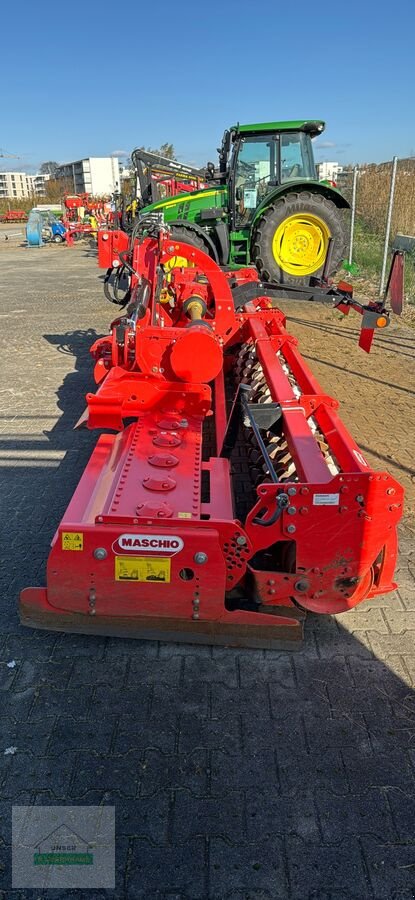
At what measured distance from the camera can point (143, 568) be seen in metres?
2.82

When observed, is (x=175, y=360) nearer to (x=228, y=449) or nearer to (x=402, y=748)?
(x=228, y=449)

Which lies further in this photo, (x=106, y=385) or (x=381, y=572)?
(x=106, y=385)

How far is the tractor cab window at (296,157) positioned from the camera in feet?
35.3

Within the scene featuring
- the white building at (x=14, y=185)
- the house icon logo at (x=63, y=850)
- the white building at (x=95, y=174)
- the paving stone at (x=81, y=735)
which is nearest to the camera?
the house icon logo at (x=63, y=850)

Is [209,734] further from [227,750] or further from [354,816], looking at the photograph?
[354,816]

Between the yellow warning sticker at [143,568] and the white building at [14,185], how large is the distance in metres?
158

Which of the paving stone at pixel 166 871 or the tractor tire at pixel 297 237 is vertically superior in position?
the tractor tire at pixel 297 237

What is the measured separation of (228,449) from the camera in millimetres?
4094

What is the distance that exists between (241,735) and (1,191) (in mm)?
166937

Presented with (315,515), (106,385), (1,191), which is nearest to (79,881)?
(315,515)

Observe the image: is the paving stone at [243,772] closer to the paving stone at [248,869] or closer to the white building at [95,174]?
the paving stone at [248,869]

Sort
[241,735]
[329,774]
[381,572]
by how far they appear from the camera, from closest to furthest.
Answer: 1. [329,774]
2. [241,735]
3. [381,572]

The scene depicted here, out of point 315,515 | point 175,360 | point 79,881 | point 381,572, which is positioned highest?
point 175,360

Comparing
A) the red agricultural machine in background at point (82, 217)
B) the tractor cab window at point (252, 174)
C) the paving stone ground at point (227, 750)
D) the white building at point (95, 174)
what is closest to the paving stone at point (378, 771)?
the paving stone ground at point (227, 750)
